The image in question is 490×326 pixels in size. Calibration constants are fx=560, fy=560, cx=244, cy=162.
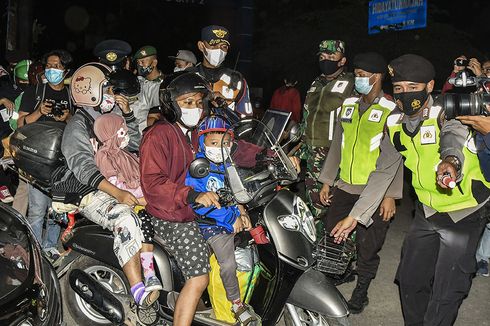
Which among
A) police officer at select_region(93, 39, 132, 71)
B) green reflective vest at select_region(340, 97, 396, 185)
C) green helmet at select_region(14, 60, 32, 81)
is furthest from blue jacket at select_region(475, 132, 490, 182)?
green helmet at select_region(14, 60, 32, 81)

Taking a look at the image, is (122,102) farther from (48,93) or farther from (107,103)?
(48,93)

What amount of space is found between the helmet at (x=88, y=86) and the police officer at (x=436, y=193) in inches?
90.3

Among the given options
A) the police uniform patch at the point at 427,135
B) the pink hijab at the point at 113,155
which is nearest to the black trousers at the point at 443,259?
the police uniform patch at the point at 427,135

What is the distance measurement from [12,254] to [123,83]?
1.82 m

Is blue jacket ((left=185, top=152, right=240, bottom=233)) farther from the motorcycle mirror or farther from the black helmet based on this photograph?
the black helmet

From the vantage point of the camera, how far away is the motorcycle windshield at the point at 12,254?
3375mm

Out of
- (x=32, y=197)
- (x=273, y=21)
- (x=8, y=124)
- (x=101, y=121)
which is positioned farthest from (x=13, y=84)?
(x=273, y=21)

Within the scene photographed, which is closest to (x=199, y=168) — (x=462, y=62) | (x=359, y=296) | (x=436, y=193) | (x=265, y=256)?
(x=265, y=256)

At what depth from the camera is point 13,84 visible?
24.6 feet

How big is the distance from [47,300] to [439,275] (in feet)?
8.74

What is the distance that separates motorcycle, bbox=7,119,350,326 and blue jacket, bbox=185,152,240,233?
5.4 inches

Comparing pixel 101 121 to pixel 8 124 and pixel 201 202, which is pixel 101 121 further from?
pixel 8 124

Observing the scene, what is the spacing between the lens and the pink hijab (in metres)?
4.29

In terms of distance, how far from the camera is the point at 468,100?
11.4 ft
